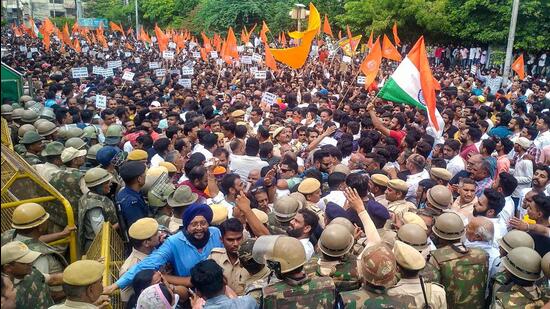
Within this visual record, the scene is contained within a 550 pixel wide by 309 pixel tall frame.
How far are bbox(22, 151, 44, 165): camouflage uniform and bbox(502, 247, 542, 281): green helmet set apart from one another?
18.1 ft

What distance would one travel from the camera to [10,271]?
340cm

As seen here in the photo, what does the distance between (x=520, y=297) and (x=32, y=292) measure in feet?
10.9

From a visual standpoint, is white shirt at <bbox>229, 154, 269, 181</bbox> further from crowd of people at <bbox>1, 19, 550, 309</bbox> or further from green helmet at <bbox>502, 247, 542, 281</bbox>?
green helmet at <bbox>502, 247, 542, 281</bbox>

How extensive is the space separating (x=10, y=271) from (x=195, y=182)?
2.17 metres

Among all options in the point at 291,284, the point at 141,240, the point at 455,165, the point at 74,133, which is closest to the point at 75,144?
the point at 74,133

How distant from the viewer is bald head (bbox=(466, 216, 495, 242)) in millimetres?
4309

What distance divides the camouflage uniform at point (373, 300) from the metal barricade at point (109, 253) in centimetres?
180

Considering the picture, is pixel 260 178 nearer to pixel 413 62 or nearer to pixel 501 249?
pixel 501 249

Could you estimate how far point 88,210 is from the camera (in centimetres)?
478

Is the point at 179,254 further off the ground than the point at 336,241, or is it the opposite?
the point at 336,241

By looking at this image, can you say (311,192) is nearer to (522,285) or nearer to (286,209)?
(286,209)

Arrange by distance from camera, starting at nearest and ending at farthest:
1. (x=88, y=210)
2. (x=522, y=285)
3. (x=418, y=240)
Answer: (x=522, y=285), (x=418, y=240), (x=88, y=210)

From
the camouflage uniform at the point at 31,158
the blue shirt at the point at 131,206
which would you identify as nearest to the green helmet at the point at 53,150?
the camouflage uniform at the point at 31,158

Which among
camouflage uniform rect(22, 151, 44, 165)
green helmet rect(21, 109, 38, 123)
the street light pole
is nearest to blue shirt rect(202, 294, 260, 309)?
camouflage uniform rect(22, 151, 44, 165)
